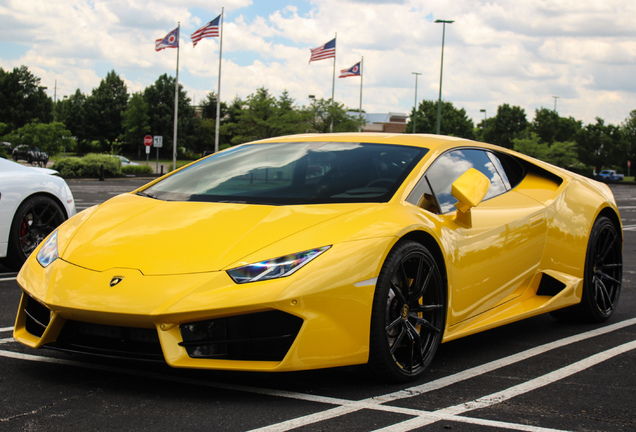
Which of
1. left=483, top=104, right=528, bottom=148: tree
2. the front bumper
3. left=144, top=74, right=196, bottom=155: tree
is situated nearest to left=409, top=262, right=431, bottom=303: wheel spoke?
the front bumper

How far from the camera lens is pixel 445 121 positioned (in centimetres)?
10438

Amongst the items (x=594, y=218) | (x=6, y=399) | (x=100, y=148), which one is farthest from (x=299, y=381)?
(x=100, y=148)

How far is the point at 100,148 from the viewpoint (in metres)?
86.0

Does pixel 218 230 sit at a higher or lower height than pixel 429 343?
higher

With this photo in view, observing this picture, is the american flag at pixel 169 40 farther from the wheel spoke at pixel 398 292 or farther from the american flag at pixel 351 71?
the wheel spoke at pixel 398 292

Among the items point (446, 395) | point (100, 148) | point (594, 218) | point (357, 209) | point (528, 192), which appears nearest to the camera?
point (446, 395)

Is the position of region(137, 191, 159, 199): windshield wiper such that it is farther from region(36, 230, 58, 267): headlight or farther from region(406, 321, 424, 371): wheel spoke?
region(406, 321, 424, 371): wheel spoke

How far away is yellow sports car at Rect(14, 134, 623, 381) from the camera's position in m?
3.17

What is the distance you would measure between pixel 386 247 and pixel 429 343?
0.66 metres

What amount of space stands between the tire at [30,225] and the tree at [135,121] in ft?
250

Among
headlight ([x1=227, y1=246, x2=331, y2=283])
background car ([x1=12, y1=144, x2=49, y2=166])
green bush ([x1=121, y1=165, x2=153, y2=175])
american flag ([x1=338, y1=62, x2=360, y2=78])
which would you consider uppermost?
american flag ([x1=338, y1=62, x2=360, y2=78])

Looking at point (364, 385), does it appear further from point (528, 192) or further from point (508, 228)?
point (528, 192)

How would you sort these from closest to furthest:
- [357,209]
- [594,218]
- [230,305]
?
[230,305] → [357,209] → [594,218]

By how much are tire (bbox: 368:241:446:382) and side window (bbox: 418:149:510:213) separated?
537 millimetres
